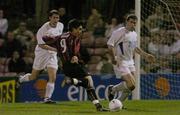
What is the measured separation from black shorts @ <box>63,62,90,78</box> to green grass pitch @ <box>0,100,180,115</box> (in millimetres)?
740

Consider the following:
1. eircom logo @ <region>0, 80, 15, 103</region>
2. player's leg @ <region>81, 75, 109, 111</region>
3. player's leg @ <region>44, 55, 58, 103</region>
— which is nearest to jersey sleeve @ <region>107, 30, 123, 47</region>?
player's leg @ <region>81, 75, 109, 111</region>

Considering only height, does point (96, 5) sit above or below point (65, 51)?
above

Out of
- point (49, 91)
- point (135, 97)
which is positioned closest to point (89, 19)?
point (135, 97)

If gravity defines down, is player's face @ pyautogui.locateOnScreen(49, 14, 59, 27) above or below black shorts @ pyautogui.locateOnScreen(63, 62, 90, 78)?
above

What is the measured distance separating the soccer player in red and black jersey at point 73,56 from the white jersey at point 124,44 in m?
1.33

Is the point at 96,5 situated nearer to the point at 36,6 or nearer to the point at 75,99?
the point at 36,6

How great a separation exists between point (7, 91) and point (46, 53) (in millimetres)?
3175

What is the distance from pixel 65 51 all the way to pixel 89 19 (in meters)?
9.27

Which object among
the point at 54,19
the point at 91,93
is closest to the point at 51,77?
the point at 54,19

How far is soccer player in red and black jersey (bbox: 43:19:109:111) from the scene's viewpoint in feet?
51.9

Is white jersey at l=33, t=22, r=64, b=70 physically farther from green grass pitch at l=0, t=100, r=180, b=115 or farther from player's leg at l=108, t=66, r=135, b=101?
player's leg at l=108, t=66, r=135, b=101

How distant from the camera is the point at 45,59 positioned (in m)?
19.5

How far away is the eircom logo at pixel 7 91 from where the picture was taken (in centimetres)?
2211

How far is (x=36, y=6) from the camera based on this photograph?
27.2 meters
